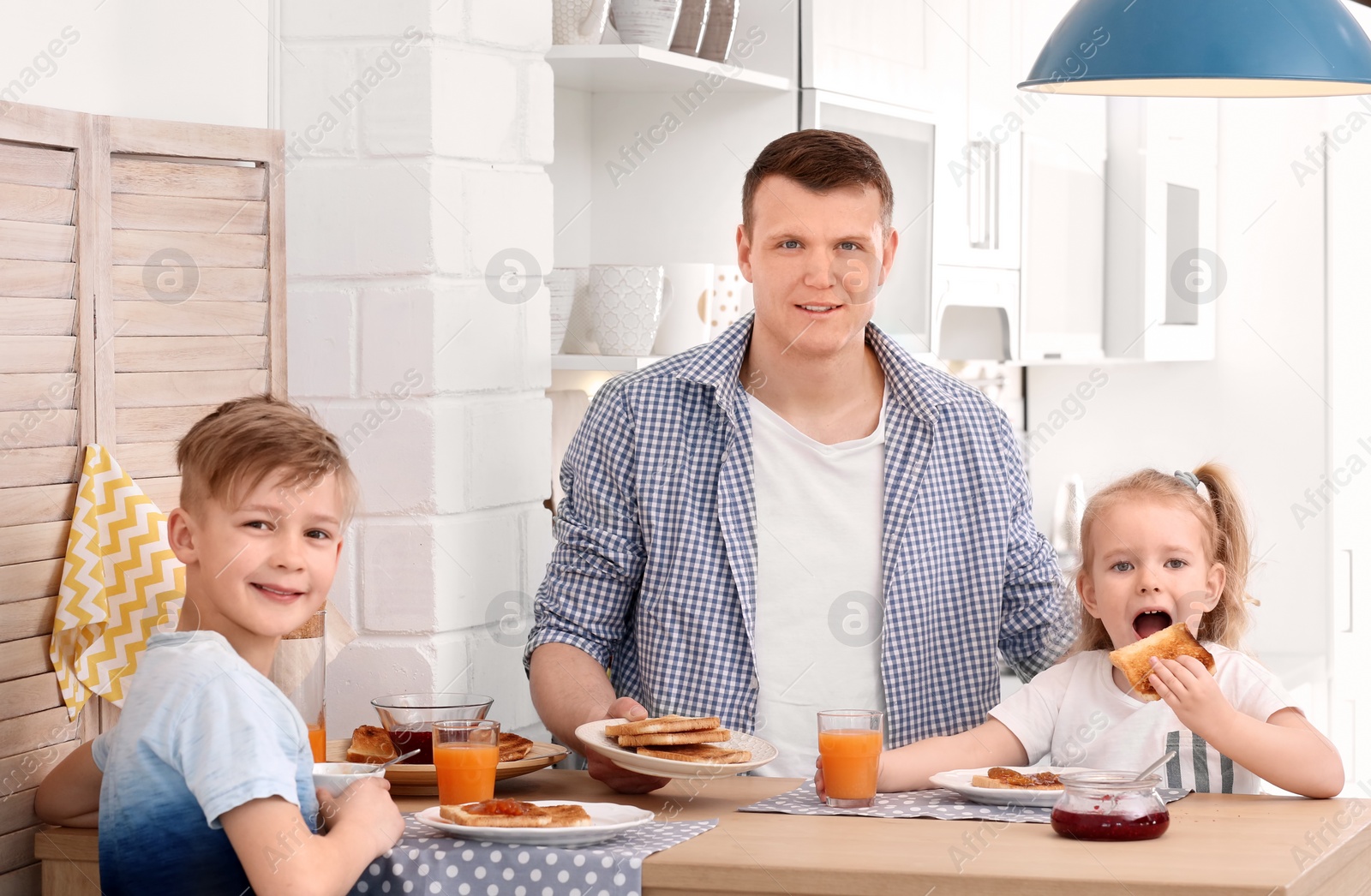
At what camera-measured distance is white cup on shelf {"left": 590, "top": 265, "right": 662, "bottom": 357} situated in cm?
230

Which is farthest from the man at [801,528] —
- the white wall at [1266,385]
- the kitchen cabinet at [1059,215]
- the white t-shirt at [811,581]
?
the white wall at [1266,385]

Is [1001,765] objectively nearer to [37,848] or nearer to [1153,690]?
[1153,690]

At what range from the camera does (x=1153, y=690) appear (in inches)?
65.9

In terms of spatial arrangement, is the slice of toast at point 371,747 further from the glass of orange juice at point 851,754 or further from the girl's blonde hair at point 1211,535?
the girl's blonde hair at point 1211,535

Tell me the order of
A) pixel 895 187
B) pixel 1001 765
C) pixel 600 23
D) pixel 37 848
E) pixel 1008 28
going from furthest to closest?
pixel 1008 28, pixel 895 187, pixel 600 23, pixel 1001 765, pixel 37 848

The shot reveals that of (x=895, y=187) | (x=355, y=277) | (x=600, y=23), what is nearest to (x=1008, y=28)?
(x=895, y=187)

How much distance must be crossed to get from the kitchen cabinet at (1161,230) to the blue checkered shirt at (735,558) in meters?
1.94

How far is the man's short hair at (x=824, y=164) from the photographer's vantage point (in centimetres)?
197

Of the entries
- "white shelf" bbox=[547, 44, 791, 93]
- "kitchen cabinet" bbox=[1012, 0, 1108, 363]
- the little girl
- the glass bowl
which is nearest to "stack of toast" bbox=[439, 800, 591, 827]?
the glass bowl

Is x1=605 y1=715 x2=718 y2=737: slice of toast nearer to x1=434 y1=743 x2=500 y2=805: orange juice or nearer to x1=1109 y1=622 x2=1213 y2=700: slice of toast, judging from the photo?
x1=434 y1=743 x2=500 y2=805: orange juice

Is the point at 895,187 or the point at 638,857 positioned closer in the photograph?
the point at 638,857

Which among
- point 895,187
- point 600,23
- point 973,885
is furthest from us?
point 895,187

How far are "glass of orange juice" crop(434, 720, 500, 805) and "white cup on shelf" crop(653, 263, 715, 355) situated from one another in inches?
36.8

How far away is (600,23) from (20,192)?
3.08 ft
